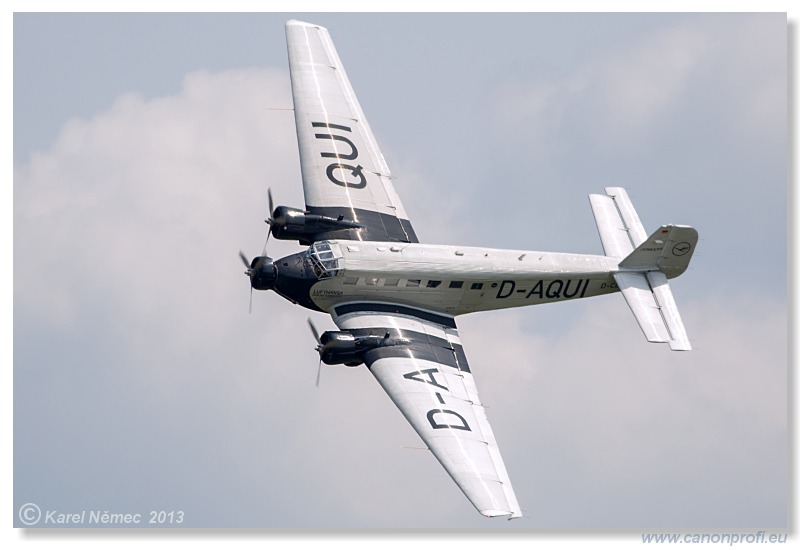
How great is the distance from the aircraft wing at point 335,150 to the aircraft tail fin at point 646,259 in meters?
7.85

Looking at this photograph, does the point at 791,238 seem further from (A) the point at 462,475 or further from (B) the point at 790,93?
(A) the point at 462,475

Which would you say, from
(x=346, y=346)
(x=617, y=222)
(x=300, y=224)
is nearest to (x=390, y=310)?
(x=346, y=346)

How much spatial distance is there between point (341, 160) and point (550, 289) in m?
10.1

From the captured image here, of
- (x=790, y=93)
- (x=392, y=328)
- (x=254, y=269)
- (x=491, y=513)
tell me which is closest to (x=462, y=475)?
(x=491, y=513)

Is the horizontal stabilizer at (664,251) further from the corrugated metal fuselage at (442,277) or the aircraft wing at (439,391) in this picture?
the aircraft wing at (439,391)

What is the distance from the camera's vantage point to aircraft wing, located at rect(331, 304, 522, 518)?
4809 centimetres

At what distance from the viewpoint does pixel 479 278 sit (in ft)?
183

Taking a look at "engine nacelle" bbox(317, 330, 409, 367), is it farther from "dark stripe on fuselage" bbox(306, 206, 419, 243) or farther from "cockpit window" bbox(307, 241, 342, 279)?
"dark stripe on fuselage" bbox(306, 206, 419, 243)

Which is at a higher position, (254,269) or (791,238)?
(254,269)

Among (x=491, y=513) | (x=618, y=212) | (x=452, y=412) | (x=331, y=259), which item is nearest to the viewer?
(x=491, y=513)

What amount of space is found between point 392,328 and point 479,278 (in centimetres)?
408

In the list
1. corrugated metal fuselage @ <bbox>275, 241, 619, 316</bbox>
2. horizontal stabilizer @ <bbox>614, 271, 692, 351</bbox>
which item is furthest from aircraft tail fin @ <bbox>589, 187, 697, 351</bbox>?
corrugated metal fuselage @ <bbox>275, 241, 619, 316</bbox>

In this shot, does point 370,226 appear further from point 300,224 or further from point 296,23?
point 296,23

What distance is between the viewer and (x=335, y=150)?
60.0m
